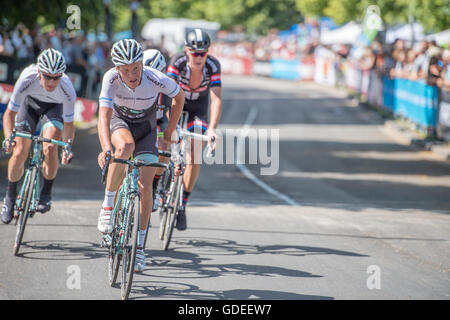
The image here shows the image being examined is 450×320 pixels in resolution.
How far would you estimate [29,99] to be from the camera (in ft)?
28.1

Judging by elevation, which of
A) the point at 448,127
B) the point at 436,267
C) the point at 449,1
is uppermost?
the point at 449,1

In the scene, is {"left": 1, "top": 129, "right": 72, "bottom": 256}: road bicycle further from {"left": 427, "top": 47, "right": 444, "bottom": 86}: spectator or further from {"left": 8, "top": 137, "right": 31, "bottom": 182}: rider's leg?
{"left": 427, "top": 47, "right": 444, "bottom": 86}: spectator

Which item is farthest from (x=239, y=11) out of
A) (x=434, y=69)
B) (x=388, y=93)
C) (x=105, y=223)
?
(x=105, y=223)

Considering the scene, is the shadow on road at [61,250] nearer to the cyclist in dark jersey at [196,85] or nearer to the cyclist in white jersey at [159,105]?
the cyclist in white jersey at [159,105]

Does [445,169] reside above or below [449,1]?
below

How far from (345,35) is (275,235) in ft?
107

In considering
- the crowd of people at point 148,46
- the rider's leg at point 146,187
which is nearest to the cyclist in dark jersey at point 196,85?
the rider's leg at point 146,187

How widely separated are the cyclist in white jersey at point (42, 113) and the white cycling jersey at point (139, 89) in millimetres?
1286

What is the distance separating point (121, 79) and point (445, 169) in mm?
10634

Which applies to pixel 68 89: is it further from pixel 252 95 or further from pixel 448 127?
pixel 252 95

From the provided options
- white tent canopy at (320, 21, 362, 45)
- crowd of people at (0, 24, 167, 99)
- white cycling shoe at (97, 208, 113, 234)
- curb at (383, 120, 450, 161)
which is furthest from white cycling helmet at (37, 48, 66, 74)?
white tent canopy at (320, 21, 362, 45)

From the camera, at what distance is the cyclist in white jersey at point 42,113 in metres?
8.05

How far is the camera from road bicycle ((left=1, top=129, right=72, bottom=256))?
25.4 ft

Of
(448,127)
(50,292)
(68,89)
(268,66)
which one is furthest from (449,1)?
(268,66)
